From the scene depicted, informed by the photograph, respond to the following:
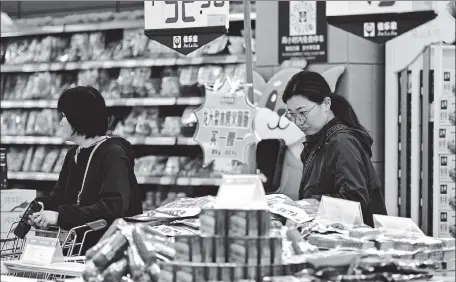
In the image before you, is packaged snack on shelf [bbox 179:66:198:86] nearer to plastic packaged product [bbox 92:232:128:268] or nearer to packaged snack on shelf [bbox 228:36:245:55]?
packaged snack on shelf [bbox 228:36:245:55]

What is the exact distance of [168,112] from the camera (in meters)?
7.89

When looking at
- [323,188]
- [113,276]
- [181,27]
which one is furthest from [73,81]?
[113,276]

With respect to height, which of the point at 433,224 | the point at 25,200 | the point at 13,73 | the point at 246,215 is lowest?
the point at 433,224

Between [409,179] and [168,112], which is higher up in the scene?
[168,112]

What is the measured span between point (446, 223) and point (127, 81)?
129 inches

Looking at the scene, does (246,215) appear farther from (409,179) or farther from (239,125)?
(409,179)

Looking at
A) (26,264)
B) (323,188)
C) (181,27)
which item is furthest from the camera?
(181,27)

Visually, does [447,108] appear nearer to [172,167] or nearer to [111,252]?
[172,167]

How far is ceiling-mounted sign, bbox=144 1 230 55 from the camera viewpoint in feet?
15.9

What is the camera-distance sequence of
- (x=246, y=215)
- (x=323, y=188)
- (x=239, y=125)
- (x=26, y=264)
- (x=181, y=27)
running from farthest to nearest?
(x=181, y=27) < (x=239, y=125) < (x=323, y=188) < (x=26, y=264) < (x=246, y=215)

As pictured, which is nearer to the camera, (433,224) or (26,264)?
(26,264)

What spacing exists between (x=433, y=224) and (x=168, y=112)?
114 inches

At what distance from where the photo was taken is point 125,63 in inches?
301

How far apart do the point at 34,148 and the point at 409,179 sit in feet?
13.6
